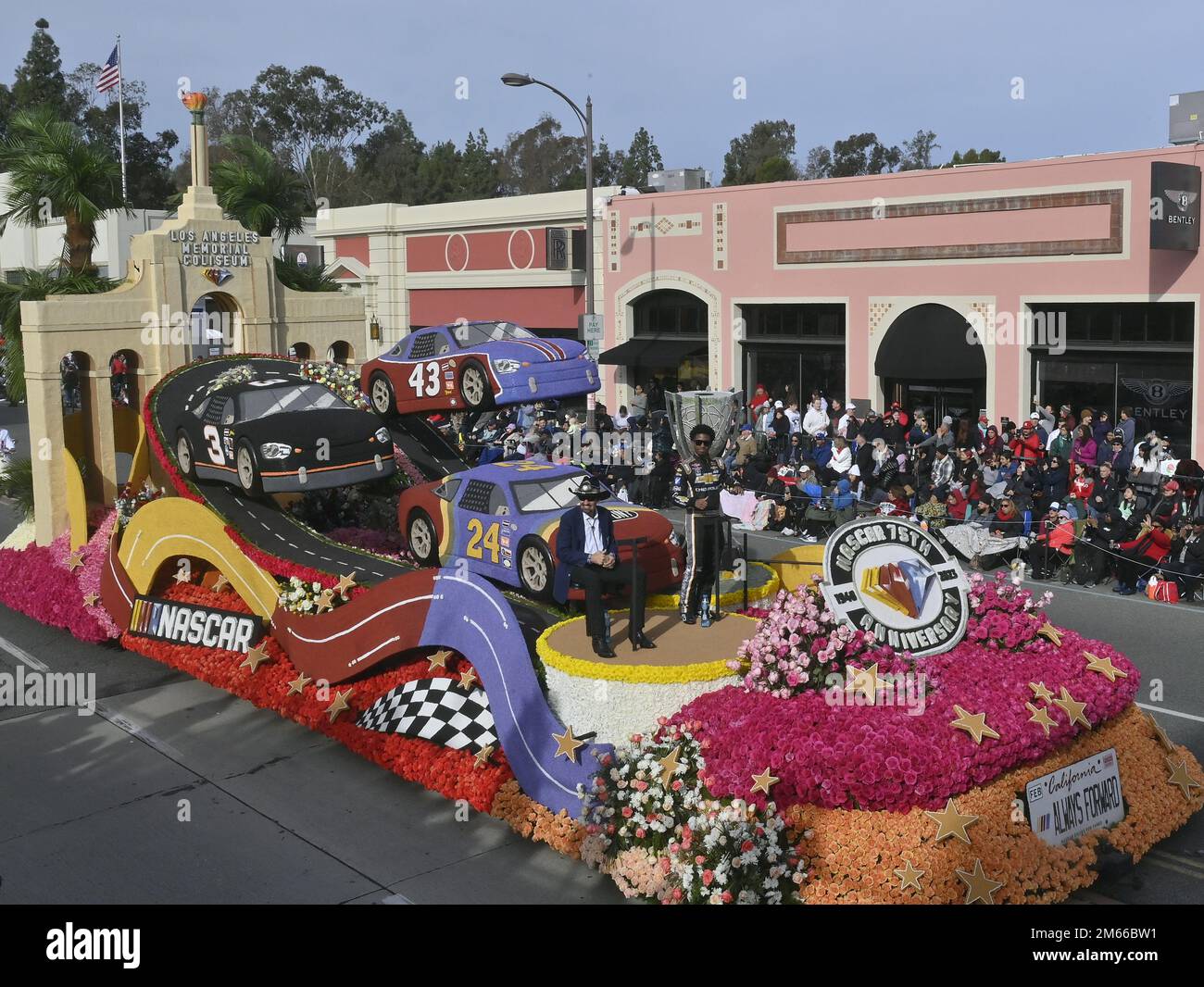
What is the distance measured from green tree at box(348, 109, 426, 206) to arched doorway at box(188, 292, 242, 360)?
57.0 metres

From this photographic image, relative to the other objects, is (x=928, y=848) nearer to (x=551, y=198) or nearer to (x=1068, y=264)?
(x=1068, y=264)

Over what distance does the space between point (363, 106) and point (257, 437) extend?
210 ft

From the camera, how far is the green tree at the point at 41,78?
75812mm

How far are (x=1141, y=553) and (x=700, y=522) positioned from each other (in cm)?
897

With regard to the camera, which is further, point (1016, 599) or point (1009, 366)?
point (1009, 366)

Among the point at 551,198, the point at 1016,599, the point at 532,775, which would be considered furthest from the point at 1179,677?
the point at 551,198

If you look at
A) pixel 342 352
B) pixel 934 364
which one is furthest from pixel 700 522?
pixel 934 364

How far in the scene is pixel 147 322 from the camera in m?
18.1

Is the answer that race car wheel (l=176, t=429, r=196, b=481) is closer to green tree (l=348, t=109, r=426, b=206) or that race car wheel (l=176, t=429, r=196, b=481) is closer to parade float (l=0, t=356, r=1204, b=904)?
parade float (l=0, t=356, r=1204, b=904)

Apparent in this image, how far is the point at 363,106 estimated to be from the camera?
74.3m

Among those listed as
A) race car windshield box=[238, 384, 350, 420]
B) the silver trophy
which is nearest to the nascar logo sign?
race car windshield box=[238, 384, 350, 420]

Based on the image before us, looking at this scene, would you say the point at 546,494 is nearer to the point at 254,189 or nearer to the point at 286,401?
the point at 286,401

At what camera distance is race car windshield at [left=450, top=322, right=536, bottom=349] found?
15344 millimetres

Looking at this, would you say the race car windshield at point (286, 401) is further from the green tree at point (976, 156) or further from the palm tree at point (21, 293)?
the green tree at point (976, 156)
